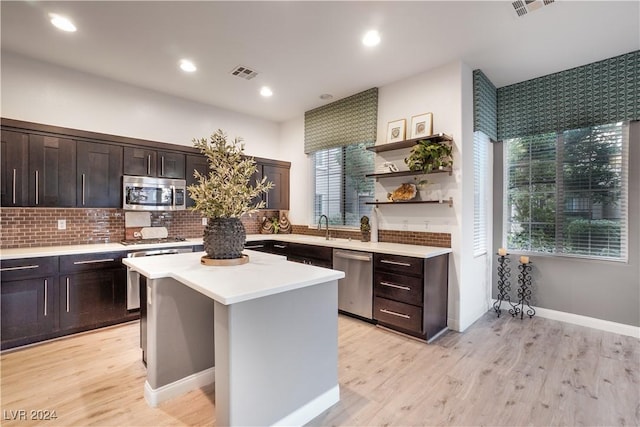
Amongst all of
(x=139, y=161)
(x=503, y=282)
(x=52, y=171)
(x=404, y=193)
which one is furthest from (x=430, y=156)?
(x=52, y=171)

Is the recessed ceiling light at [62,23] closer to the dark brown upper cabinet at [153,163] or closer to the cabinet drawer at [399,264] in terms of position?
the dark brown upper cabinet at [153,163]

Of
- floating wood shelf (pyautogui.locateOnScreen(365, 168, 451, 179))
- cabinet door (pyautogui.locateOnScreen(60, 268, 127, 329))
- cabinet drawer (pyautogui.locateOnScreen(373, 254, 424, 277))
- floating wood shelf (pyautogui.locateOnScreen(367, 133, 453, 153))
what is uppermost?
floating wood shelf (pyautogui.locateOnScreen(367, 133, 453, 153))

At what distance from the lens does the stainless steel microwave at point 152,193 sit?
361cm

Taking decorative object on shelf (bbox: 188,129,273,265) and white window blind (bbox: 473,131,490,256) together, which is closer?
decorative object on shelf (bbox: 188,129,273,265)

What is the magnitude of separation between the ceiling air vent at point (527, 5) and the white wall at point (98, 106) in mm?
3989

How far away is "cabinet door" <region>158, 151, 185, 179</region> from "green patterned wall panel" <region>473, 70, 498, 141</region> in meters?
3.81

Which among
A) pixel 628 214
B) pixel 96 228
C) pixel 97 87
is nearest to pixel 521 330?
pixel 628 214

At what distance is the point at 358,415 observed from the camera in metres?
1.91

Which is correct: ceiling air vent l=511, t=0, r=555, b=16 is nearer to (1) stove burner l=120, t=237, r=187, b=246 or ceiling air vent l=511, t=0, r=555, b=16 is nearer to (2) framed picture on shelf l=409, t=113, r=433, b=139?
(2) framed picture on shelf l=409, t=113, r=433, b=139

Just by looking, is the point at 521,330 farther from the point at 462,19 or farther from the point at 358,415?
the point at 462,19

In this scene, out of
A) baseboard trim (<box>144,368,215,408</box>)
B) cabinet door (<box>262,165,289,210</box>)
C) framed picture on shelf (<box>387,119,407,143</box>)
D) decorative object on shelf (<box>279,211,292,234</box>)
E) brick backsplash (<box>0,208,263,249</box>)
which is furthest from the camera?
decorative object on shelf (<box>279,211,292,234</box>)

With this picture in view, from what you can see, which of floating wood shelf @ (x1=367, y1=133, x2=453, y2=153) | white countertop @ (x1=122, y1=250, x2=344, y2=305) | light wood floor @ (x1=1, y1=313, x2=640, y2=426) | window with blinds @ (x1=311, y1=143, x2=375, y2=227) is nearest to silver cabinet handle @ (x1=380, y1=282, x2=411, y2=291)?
light wood floor @ (x1=1, y1=313, x2=640, y2=426)

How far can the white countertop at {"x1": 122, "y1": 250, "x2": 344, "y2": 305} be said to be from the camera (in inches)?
59.5

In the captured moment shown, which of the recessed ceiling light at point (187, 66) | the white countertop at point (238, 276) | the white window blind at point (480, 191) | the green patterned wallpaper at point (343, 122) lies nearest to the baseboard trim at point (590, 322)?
the white window blind at point (480, 191)
